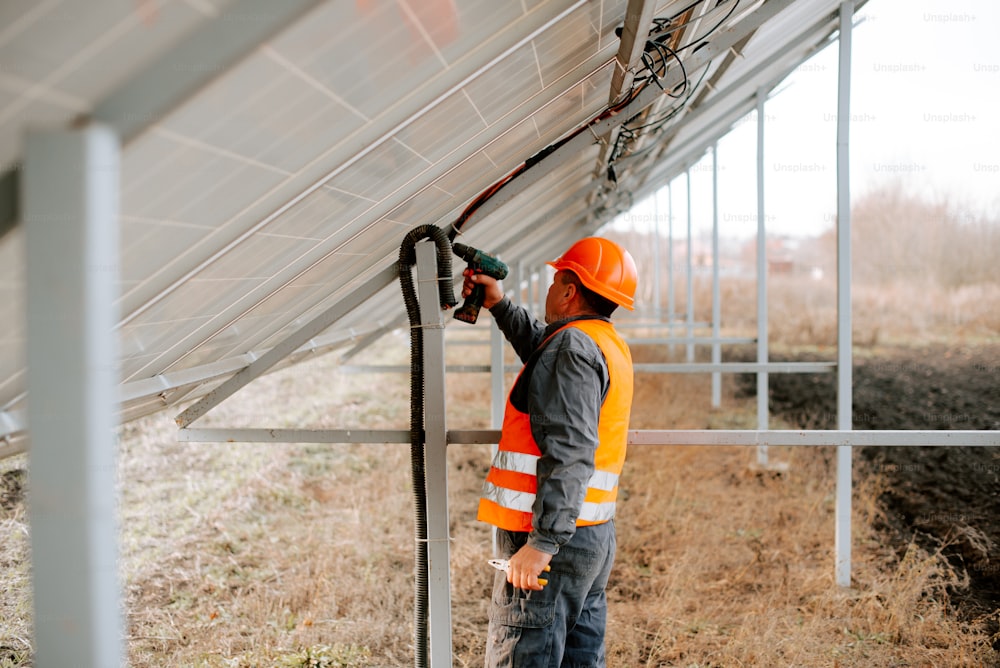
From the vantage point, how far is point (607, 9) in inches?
86.7

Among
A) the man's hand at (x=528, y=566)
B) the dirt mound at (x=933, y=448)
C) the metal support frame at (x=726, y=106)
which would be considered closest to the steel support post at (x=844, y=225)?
the metal support frame at (x=726, y=106)

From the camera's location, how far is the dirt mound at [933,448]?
5258 millimetres

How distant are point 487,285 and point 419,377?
0.42 metres

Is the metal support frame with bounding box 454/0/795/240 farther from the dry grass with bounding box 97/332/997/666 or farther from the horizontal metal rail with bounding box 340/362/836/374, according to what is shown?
the horizontal metal rail with bounding box 340/362/836/374

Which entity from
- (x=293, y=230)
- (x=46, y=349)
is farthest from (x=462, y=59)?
(x=46, y=349)

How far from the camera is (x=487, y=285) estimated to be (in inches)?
104

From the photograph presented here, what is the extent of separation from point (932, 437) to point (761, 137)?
4.16 meters

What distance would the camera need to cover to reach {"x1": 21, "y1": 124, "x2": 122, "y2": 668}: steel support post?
3.22ft

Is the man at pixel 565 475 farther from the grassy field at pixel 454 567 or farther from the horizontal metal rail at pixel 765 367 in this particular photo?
the horizontal metal rail at pixel 765 367

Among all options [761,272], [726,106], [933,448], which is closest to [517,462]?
[761,272]

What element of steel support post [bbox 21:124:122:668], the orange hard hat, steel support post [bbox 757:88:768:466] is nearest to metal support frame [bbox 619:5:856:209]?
steel support post [bbox 757:88:768:466]

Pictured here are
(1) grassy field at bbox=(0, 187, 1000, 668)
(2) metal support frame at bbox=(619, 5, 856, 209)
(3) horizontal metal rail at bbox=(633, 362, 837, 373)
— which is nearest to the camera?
(1) grassy field at bbox=(0, 187, 1000, 668)

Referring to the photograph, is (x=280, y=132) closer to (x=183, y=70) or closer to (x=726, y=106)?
(x=183, y=70)

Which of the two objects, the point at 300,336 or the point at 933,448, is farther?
the point at 933,448
